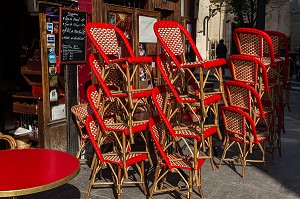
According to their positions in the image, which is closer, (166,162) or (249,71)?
(166,162)

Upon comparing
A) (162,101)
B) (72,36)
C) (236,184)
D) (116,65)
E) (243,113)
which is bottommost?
(236,184)

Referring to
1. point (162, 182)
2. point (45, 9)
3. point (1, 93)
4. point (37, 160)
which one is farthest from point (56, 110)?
point (37, 160)

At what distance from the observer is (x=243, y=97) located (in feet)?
17.6

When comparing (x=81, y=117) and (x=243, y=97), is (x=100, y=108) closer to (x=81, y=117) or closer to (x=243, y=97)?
(x=81, y=117)

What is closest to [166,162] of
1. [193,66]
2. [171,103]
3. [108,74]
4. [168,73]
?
[171,103]

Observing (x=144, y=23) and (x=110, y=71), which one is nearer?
(x=110, y=71)

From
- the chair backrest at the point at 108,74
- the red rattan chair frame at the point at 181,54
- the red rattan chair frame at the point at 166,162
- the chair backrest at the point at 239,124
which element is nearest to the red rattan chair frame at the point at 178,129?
the red rattan chair frame at the point at 166,162

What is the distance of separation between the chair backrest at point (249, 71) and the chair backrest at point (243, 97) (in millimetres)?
131

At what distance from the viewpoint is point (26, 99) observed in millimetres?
6098

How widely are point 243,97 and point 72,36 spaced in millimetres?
2676

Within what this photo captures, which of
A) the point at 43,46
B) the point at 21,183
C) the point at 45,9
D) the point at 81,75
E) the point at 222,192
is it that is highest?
the point at 45,9

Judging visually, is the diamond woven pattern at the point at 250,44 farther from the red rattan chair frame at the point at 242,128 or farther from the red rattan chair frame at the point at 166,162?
the red rattan chair frame at the point at 166,162

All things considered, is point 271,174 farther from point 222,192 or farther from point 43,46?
point 43,46

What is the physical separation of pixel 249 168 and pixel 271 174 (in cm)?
38
